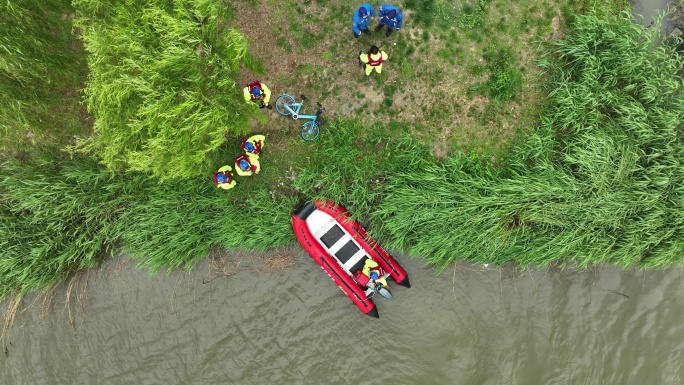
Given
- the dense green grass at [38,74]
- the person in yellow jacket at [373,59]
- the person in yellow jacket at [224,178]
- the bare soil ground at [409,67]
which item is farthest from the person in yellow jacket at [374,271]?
the dense green grass at [38,74]

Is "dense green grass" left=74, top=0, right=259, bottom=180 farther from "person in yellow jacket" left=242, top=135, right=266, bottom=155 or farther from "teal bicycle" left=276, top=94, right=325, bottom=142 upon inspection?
"teal bicycle" left=276, top=94, right=325, bottom=142

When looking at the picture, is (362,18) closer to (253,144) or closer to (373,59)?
(373,59)

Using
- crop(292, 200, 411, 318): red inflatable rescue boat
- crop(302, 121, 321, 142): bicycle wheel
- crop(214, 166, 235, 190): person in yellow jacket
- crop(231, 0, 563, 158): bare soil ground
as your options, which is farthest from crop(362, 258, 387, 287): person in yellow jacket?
crop(214, 166, 235, 190): person in yellow jacket

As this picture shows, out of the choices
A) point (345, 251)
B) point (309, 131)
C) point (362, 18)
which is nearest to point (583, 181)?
point (345, 251)

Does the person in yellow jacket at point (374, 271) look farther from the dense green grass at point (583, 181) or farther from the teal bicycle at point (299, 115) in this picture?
the teal bicycle at point (299, 115)

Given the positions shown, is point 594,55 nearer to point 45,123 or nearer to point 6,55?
point 6,55

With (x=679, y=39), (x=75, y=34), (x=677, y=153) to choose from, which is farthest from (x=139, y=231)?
(x=679, y=39)

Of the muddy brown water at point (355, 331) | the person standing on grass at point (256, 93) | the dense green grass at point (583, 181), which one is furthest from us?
the muddy brown water at point (355, 331)
